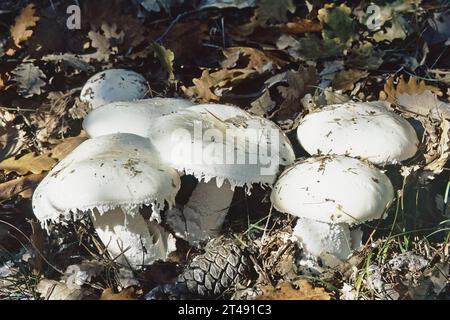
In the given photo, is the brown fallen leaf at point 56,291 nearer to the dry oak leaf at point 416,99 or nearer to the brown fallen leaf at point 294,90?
the brown fallen leaf at point 294,90

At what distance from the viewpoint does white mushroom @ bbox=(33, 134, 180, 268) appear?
8.50 ft

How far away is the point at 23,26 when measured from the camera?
4879mm

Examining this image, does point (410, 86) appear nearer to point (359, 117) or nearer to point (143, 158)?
point (359, 117)

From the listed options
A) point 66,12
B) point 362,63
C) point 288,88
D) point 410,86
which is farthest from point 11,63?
point 410,86

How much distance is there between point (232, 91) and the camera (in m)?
4.13

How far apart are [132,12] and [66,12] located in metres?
0.61

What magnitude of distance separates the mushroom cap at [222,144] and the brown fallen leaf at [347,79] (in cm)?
107

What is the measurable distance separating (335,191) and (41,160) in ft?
6.66

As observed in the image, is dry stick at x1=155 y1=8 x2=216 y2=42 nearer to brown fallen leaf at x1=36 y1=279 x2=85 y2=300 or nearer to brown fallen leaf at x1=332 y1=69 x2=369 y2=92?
brown fallen leaf at x1=332 y1=69 x2=369 y2=92

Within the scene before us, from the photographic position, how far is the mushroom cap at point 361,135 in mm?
2971

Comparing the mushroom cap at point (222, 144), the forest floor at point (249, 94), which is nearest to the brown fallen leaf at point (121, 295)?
the forest floor at point (249, 94)

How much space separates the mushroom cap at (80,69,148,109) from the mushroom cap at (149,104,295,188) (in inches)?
35.8

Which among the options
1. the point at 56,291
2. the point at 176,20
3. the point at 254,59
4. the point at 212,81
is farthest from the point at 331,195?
the point at 176,20

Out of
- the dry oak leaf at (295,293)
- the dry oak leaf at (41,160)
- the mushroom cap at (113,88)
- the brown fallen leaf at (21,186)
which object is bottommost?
the dry oak leaf at (295,293)
